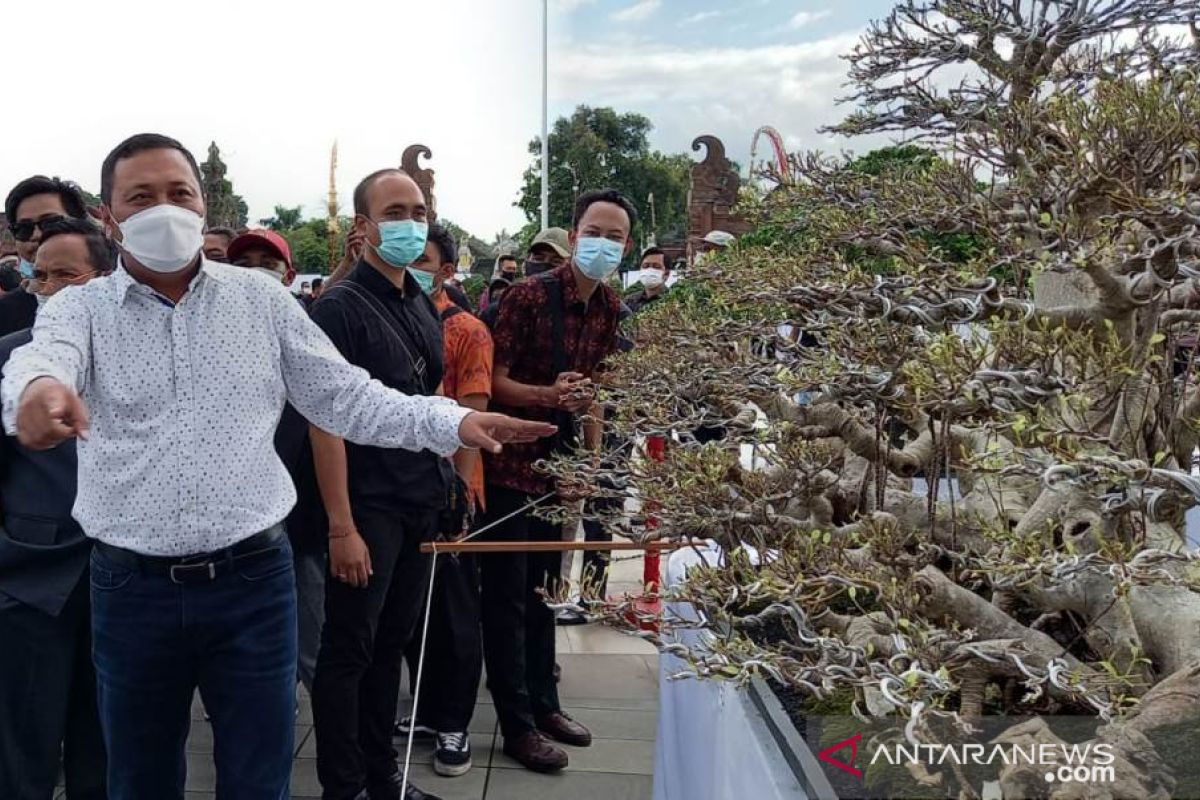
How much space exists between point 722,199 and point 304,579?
43.3 ft

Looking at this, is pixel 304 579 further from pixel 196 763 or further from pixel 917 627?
pixel 917 627

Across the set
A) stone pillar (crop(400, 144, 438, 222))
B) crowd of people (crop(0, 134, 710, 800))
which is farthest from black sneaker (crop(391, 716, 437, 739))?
stone pillar (crop(400, 144, 438, 222))

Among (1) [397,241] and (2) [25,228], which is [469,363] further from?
(2) [25,228]

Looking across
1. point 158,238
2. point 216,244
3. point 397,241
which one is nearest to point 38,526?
point 158,238

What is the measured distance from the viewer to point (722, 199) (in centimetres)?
1534

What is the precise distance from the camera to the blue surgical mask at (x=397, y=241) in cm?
263

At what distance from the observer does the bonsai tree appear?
1378 millimetres

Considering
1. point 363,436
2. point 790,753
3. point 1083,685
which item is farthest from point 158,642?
point 1083,685

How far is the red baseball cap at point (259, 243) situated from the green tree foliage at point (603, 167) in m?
35.3

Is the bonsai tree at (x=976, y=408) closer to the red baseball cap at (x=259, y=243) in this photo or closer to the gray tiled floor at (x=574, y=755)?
the gray tiled floor at (x=574, y=755)

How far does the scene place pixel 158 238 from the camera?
5.88ft

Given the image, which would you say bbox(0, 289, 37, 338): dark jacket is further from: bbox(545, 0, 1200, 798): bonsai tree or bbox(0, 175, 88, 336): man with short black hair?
bbox(545, 0, 1200, 798): bonsai tree

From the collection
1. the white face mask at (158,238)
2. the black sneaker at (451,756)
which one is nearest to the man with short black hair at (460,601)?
the black sneaker at (451,756)

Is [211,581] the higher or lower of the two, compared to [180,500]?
lower
